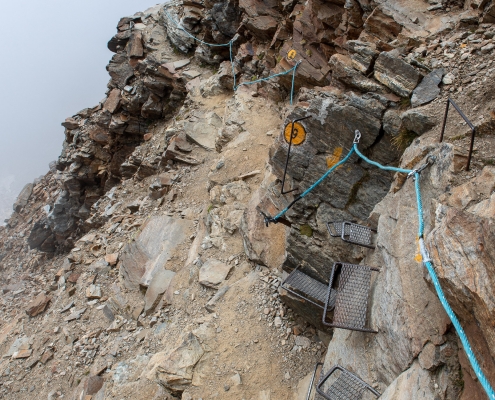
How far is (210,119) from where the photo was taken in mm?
15930

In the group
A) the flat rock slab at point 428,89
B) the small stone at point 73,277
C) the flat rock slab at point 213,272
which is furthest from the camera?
the small stone at point 73,277

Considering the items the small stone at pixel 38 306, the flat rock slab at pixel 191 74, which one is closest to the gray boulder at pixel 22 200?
the small stone at pixel 38 306

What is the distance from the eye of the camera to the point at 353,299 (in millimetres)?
5270

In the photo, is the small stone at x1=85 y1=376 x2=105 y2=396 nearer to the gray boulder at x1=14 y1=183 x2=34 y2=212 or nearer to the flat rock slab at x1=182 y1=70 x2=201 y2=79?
the flat rock slab at x1=182 y1=70 x2=201 y2=79

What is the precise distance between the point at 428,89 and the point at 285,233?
14.2 feet

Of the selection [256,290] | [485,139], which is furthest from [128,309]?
[485,139]

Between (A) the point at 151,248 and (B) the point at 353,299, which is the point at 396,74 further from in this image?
(A) the point at 151,248

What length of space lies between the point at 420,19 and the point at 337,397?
25.1ft

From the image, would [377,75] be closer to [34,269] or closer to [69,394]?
[69,394]

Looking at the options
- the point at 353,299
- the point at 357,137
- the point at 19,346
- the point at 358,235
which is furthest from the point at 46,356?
the point at 357,137

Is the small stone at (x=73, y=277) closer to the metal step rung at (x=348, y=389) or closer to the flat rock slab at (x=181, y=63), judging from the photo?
the metal step rung at (x=348, y=389)

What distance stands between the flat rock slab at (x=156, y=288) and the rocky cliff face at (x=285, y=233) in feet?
0.26

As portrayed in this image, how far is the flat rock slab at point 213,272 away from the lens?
8.90 meters

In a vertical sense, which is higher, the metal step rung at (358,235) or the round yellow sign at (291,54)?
the round yellow sign at (291,54)
